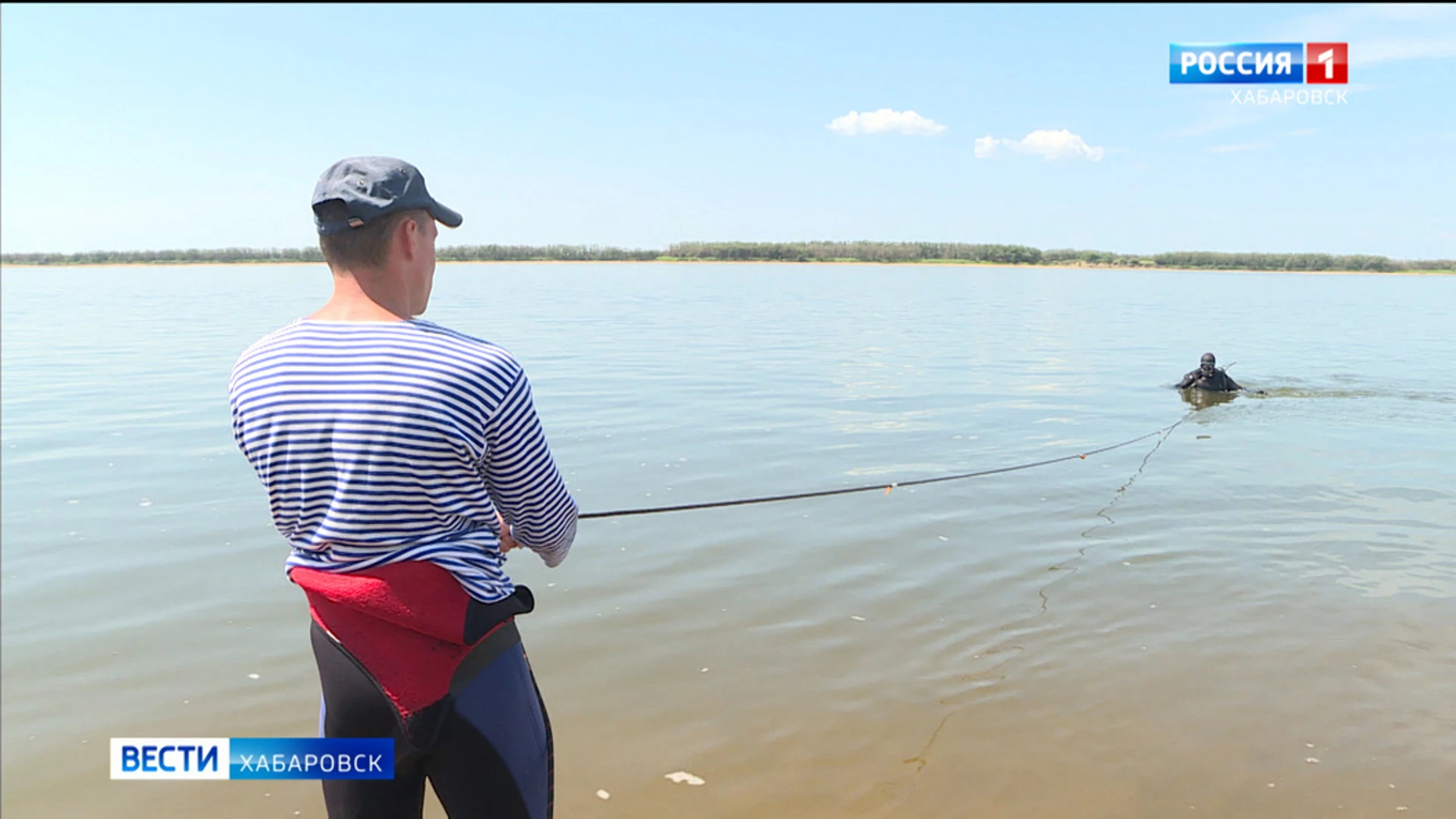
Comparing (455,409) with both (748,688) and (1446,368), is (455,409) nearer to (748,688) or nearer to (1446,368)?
(748,688)

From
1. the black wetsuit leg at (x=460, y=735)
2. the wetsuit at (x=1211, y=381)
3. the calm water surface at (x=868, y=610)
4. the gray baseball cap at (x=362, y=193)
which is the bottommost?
the calm water surface at (x=868, y=610)

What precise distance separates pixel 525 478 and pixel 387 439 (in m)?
0.30

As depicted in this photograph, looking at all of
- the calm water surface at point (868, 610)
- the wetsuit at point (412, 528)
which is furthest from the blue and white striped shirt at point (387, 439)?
the calm water surface at point (868, 610)

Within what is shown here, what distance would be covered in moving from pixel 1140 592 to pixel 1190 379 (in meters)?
11.4

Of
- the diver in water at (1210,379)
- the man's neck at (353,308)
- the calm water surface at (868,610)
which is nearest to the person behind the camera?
the man's neck at (353,308)

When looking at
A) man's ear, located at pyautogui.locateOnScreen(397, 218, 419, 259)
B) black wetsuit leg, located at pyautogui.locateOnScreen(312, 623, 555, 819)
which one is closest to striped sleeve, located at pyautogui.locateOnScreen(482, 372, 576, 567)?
black wetsuit leg, located at pyautogui.locateOnScreen(312, 623, 555, 819)

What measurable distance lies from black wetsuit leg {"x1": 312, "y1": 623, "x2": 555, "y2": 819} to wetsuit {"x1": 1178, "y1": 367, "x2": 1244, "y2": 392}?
16474mm

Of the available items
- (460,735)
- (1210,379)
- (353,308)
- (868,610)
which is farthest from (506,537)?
(1210,379)

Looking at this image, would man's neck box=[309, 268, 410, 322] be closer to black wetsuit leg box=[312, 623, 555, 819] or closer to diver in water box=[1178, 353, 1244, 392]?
black wetsuit leg box=[312, 623, 555, 819]

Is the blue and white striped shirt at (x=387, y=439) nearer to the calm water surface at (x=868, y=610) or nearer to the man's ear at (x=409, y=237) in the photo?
the man's ear at (x=409, y=237)

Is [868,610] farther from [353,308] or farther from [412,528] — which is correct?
[353,308]

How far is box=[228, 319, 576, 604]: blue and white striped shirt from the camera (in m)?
1.88

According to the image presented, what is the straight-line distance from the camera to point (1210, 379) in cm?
1633

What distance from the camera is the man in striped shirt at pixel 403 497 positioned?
190 centimetres
